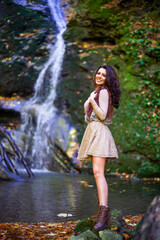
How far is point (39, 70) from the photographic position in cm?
1271

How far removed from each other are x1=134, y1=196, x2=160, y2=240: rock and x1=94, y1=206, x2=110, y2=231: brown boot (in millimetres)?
784

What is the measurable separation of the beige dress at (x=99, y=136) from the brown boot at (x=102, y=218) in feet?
1.90

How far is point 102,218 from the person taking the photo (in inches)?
113

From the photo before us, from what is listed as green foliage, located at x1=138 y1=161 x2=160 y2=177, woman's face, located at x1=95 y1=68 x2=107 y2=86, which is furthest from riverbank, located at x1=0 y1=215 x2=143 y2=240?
green foliage, located at x1=138 y1=161 x2=160 y2=177

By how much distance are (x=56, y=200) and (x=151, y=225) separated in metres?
3.20

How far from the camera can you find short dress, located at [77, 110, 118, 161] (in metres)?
3.08

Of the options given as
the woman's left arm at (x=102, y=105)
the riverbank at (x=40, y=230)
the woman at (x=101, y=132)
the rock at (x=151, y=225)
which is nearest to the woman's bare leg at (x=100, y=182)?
the woman at (x=101, y=132)

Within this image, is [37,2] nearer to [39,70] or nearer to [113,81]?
[39,70]

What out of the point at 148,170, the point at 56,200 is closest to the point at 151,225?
the point at 56,200

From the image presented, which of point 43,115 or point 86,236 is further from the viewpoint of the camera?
point 43,115

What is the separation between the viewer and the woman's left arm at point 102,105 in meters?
3.12

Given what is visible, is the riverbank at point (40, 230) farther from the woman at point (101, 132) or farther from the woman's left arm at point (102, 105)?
the woman's left arm at point (102, 105)

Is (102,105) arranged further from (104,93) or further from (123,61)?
(123,61)

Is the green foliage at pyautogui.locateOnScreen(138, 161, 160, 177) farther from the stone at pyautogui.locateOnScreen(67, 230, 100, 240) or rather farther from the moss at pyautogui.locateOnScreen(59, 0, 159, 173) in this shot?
the stone at pyautogui.locateOnScreen(67, 230, 100, 240)
